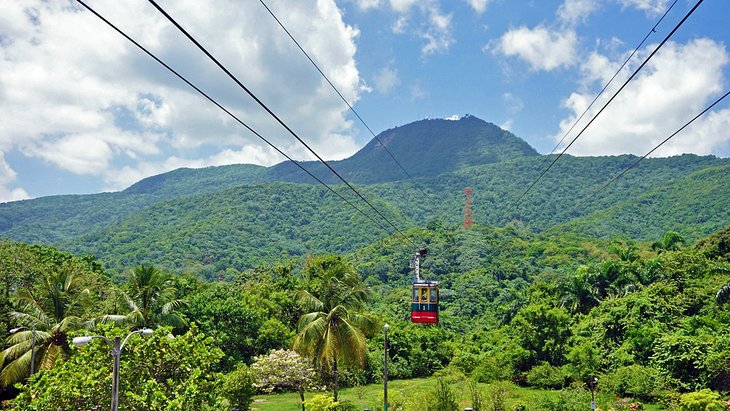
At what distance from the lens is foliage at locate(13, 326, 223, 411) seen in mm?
15258

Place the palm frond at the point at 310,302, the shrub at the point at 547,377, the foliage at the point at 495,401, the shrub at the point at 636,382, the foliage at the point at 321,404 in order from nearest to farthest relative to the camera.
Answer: the foliage at the point at 321,404 < the palm frond at the point at 310,302 < the foliage at the point at 495,401 < the shrub at the point at 636,382 < the shrub at the point at 547,377

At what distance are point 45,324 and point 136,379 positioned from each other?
497 inches

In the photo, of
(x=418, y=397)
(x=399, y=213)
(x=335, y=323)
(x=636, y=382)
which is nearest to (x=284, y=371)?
(x=335, y=323)

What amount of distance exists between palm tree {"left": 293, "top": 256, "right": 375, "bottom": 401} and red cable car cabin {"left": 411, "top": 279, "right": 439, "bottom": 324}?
3.66 meters

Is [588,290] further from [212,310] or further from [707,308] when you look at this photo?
[212,310]

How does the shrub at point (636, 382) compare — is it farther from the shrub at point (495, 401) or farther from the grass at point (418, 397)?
the shrub at point (495, 401)

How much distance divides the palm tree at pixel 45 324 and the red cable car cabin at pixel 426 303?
15971 millimetres

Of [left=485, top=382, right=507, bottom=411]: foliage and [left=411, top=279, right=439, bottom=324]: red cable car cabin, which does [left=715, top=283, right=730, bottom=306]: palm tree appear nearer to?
[left=485, top=382, right=507, bottom=411]: foliage

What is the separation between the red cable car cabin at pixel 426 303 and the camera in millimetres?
22656

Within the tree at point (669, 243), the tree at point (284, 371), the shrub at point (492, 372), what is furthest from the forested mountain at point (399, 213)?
the tree at point (284, 371)

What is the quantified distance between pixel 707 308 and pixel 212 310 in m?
34.4

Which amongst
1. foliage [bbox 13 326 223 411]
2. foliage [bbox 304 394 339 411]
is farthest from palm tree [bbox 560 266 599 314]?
foliage [bbox 13 326 223 411]

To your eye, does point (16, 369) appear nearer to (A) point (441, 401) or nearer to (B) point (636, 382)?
(A) point (441, 401)

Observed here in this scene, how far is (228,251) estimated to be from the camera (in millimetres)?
120750
